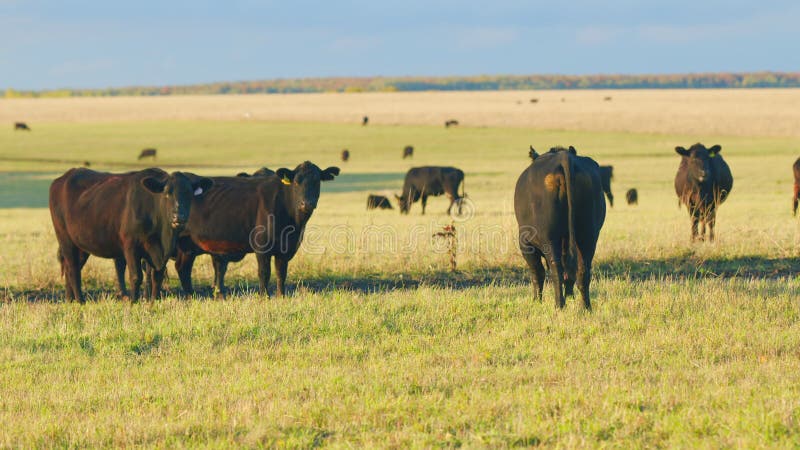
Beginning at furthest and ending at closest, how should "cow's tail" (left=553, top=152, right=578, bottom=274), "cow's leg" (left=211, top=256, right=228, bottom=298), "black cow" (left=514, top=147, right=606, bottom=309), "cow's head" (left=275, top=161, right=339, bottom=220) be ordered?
"cow's leg" (left=211, top=256, right=228, bottom=298) → "cow's head" (left=275, top=161, right=339, bottom=220) → "black cow" (left=514, top=147, right=606, bottom=309) → "cow's tail" (left=553, top=152, right=578, bottom=274)

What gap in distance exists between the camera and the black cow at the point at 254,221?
12141mm

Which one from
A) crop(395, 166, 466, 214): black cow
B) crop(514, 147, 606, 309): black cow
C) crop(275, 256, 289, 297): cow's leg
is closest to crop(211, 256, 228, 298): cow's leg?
crop(275, 256, 289, 297): cow's leg

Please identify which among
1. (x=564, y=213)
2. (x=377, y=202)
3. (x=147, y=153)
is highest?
(x=564, y=213)

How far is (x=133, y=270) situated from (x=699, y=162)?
11.0 metres

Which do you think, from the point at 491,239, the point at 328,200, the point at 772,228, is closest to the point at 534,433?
the point at 491,239

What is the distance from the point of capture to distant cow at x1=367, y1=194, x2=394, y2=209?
30781 millimetres

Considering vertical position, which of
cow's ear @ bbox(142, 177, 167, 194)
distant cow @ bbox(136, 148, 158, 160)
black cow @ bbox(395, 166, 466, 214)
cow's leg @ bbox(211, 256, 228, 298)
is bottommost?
distant cow @ bbox(136, 148, 158, 160)

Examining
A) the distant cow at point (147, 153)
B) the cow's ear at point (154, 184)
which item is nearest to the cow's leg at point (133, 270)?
the cow's ear at point (154, 184)

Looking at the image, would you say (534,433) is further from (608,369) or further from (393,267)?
(393,267)

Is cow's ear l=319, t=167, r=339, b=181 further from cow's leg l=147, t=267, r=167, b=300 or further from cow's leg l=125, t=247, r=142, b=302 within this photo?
cow's leg l=125, t=247, r=142, b=302

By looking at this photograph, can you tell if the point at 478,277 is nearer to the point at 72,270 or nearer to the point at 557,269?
the point at 557,269

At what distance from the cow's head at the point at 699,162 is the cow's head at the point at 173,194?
9.97m

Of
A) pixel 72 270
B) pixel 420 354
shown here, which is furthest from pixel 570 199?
pixel 72 270

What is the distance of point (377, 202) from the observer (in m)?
30.9
